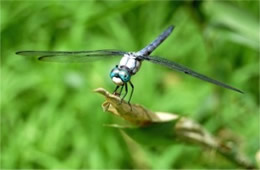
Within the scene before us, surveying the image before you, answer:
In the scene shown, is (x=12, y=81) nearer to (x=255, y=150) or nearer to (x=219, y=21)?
(x=219, y=21)

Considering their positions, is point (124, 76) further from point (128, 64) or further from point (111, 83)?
point (111, 83)

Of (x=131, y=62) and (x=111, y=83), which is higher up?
(x=111, y=83)

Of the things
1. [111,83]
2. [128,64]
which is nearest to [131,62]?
[128,64]

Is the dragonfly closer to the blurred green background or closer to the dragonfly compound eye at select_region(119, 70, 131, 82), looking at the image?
the dragonfly compound eye at select_region(119, 70, 131, 82)

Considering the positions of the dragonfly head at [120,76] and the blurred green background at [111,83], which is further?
the blurred green background at [111,83]

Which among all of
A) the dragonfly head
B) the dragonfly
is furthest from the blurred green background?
the dragonfly head

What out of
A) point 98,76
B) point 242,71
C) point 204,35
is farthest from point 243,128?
point 98,76

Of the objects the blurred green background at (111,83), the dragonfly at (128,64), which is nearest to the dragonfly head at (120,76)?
Result: the dragonfly at (128,64)

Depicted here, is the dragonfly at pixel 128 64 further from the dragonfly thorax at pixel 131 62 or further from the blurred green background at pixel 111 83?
the blurred green background at pixel 111 83
